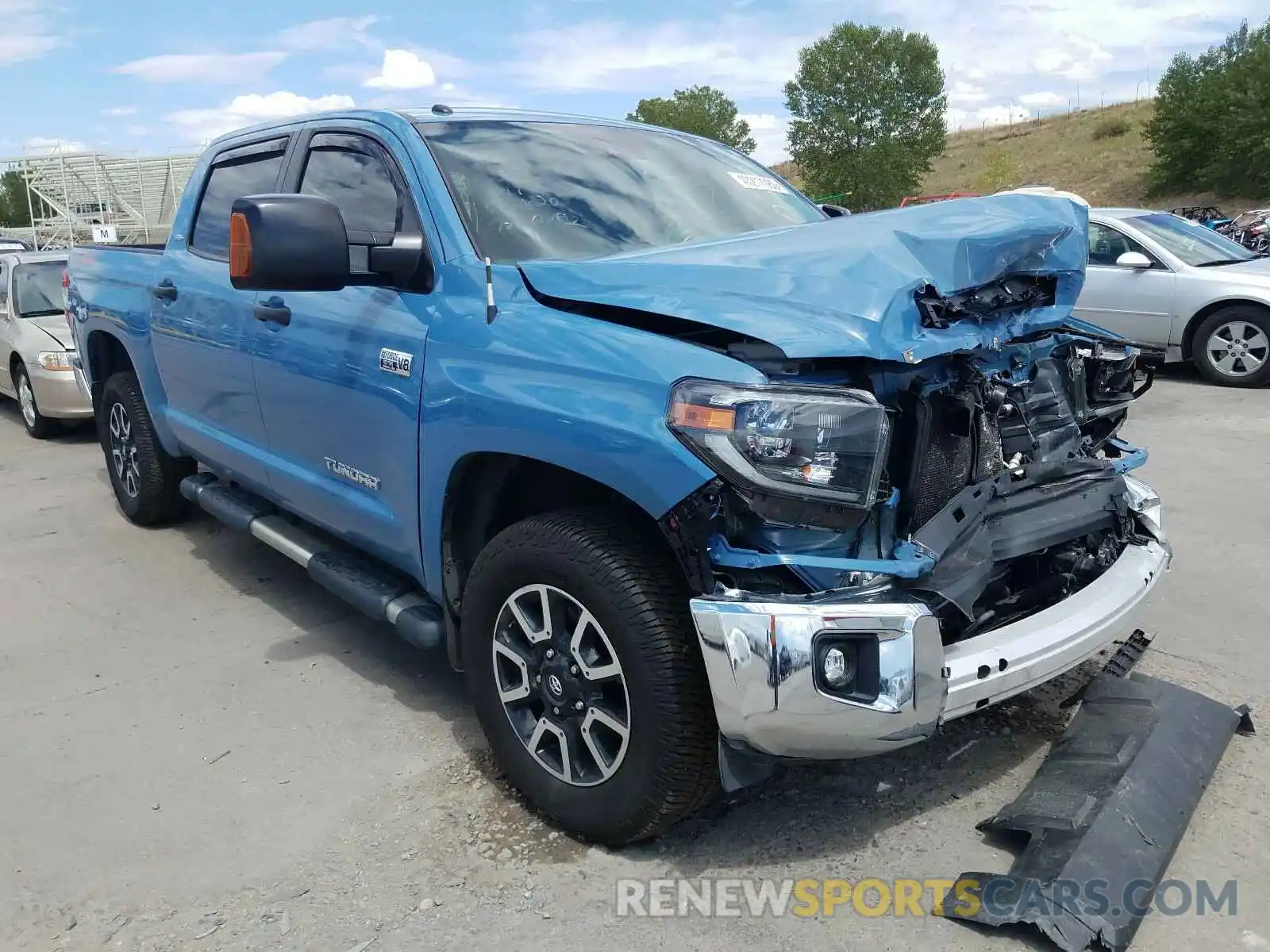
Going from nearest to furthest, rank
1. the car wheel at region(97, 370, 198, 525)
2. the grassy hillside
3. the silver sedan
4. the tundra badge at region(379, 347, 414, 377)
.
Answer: the tundra badge at region(379, 347, 414, 377), the car wheel at region(97, 370, 198, 525), the silver sedan, the grassy hillside

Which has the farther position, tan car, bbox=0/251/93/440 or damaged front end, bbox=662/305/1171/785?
tan car, bbox=0/251/93/440

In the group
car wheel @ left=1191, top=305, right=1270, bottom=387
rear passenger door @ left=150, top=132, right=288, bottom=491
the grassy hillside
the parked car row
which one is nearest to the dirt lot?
rear passenger door @ left=150, top=132, right=288, bottom=491

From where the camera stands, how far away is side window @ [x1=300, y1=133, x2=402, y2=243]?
3484 mm

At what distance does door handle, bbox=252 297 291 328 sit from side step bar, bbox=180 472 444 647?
2.91 ft

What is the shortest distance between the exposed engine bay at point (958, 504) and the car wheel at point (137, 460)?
4.05 metres

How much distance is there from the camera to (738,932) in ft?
8.22

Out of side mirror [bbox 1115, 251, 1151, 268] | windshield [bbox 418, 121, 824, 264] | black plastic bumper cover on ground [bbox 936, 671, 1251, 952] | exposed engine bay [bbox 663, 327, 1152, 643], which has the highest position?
windshield [bbox 418, 121, 824, 264]

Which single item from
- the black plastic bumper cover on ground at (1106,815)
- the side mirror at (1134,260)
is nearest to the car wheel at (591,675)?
the black plastic bumper cover on ground at (1106,815)

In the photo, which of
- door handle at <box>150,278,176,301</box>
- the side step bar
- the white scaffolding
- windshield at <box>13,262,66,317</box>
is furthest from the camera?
the white scaffolding

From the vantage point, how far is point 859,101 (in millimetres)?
64562

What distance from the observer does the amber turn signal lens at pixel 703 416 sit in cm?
232

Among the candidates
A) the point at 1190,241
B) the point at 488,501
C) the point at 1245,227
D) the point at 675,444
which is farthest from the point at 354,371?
the point at 1245,227

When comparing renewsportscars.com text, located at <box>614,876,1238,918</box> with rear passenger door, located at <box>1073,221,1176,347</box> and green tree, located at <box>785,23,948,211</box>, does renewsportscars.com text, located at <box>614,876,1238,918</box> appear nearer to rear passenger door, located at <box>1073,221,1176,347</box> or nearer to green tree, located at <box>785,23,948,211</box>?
rear passenger door, located at <box>1073,221,1176,347</box>

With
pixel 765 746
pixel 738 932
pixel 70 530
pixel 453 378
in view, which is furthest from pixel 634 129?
pixel 70 530
